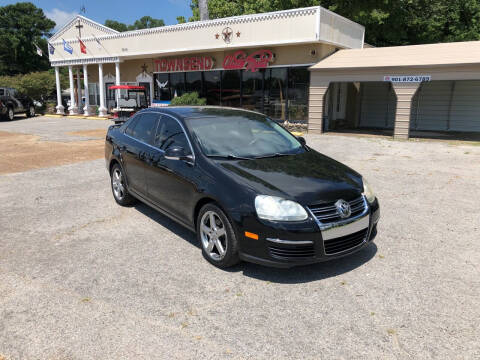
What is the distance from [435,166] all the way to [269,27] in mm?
10973

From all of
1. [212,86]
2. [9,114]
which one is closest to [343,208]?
[212,86]

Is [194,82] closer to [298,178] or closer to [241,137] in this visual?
[241,137]

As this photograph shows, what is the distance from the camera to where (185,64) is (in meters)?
22.4

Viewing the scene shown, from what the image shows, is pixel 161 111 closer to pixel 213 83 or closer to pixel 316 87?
pixel 316 87

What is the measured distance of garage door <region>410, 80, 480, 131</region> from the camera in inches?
736

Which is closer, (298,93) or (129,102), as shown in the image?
(298,93)

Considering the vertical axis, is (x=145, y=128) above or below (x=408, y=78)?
below

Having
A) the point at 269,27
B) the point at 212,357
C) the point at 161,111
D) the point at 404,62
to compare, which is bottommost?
the point at 212,357

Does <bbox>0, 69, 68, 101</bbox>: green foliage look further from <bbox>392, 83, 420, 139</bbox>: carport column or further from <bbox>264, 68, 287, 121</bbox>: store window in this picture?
<bbox>392, 83, 420, 139</bbox>: carport column

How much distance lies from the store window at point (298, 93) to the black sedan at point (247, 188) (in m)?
13.3

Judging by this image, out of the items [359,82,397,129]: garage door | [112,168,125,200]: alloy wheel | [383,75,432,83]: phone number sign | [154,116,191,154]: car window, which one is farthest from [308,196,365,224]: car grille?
[359,82,397,129]: garage door

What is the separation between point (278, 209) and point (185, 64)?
20.4 metres

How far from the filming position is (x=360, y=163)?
10.4 meters

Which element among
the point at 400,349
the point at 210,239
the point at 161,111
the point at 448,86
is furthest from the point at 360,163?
the point at 448,86
